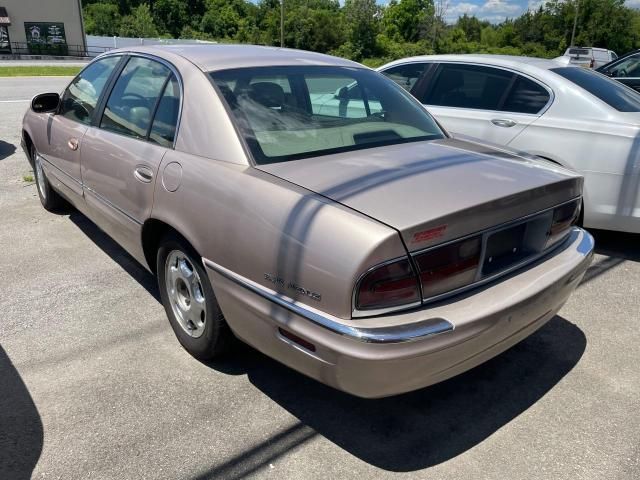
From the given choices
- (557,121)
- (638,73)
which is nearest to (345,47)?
(638,73)

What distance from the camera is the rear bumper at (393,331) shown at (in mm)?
2080

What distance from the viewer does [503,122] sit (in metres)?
5.04

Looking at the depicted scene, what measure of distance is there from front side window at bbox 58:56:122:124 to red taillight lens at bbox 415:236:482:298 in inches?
112

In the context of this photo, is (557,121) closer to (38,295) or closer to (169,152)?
(169,152)

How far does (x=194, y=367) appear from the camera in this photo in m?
3.08

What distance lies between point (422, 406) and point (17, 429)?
1936mm

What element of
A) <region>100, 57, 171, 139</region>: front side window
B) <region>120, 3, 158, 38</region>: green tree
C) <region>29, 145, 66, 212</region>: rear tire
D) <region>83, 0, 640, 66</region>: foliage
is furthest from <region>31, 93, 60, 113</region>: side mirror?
<region>120, 3, 158, 38</region>: green tree

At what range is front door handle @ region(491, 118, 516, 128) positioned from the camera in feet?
16.4

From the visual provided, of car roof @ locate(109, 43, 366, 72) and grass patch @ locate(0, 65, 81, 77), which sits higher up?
car roof @ locate(109, 43, 366, 72)

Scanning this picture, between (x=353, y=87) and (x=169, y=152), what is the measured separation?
129 centimetres

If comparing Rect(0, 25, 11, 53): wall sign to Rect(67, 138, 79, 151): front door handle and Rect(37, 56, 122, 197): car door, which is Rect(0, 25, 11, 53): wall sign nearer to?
Rect(37, 56, 122, 197): car door

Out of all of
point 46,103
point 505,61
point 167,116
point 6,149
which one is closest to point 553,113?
point 505,61

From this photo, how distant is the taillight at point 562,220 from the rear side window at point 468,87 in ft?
8.25

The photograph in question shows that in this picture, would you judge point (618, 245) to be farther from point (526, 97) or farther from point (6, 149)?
point (6, 149)
